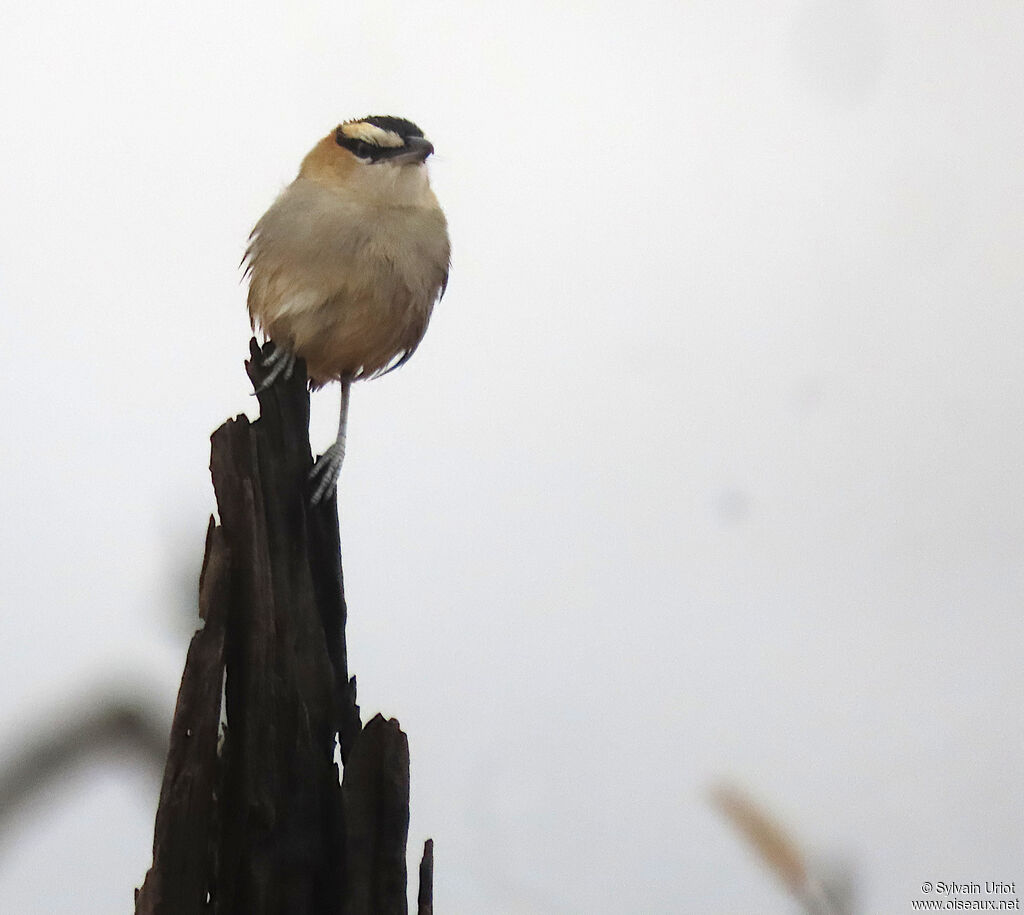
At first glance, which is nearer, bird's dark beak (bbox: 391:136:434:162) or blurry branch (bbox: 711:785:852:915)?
bird's dark beak (bbox: 391:136:434:162)

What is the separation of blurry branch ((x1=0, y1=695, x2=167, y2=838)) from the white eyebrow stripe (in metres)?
0.67

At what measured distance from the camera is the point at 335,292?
2.73 feet

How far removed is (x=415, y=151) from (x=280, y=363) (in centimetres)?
22

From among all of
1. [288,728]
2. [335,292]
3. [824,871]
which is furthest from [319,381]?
[824,871]

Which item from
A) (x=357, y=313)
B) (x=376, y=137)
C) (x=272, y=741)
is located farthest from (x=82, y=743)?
(x=376, y=137)

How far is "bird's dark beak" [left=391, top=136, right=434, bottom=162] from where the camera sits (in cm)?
88

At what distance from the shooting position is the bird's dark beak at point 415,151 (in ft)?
2.87

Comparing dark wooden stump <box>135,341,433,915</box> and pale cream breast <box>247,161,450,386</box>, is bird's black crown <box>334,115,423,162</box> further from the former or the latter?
dark wooden stump <box>135,341,433,915</box>

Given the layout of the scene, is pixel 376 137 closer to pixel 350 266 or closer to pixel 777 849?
pixel 350 266

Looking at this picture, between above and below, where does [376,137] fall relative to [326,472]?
above

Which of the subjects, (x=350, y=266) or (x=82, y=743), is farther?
(x=82, y=743)

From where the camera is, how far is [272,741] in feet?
2.53

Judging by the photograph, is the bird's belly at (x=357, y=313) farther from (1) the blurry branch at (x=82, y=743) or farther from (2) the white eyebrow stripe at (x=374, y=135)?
(1) the blurry branch at (x=82, y=743)

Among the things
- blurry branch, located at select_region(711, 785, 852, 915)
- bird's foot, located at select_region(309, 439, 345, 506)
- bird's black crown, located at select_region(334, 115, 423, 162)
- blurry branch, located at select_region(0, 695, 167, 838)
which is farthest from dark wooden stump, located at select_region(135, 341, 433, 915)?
blurry branch, located at select_region(711, 785, 852, 915)
